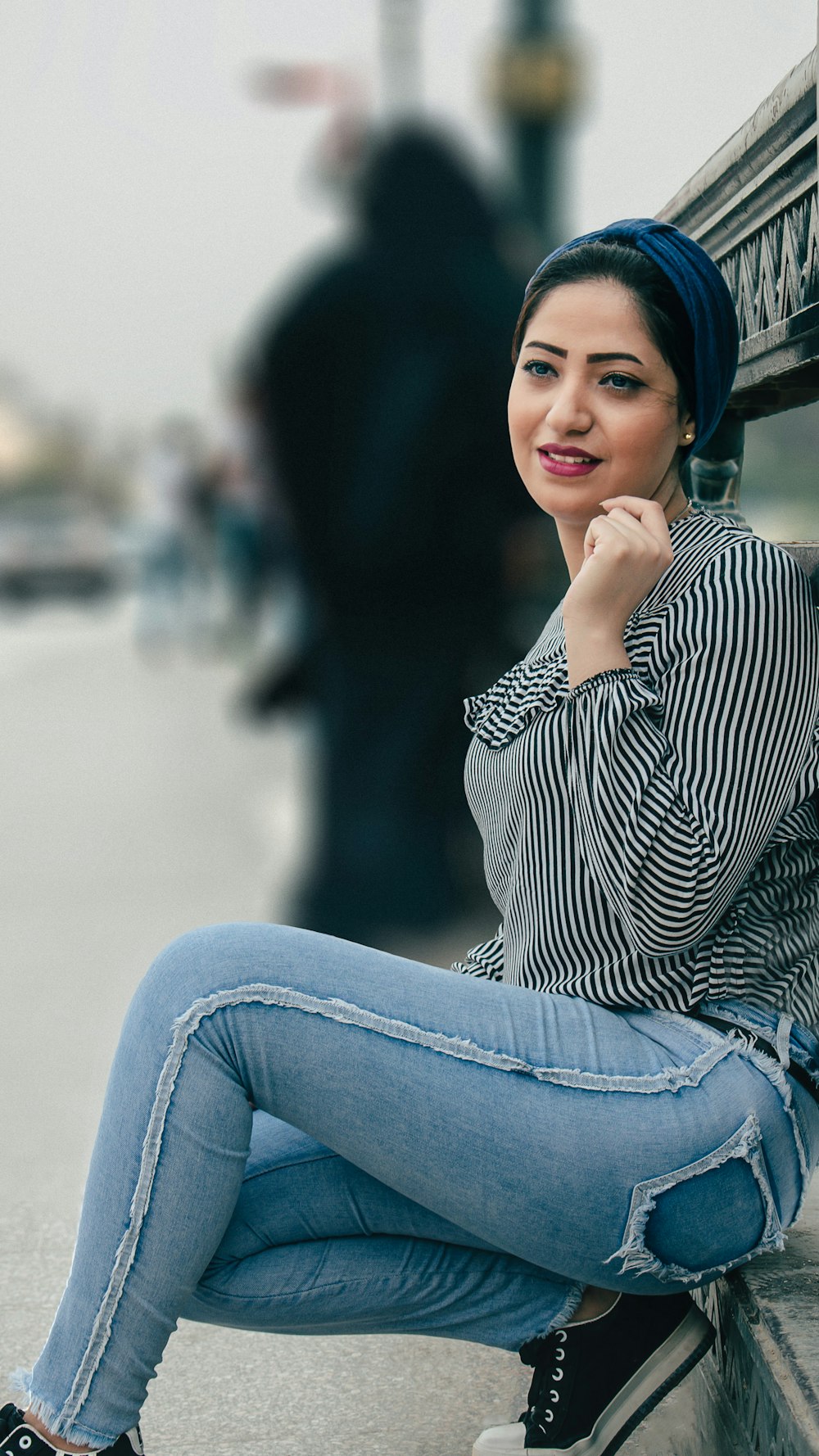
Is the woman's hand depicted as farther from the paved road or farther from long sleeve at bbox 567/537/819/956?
the paved road

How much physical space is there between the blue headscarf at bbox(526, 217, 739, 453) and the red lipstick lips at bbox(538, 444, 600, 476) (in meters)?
0.12

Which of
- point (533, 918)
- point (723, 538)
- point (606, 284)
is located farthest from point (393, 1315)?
point (606, 284)

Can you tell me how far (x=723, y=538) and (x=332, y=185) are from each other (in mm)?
2218

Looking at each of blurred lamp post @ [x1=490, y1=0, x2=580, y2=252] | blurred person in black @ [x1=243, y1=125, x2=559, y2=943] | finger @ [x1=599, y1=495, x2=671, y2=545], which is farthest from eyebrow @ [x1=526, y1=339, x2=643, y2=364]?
blurred lamp post @ [x1=490, y1=0, x2=580, y2=252]

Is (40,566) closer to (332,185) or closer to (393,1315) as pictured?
(332,185)

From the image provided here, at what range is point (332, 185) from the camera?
3549mm

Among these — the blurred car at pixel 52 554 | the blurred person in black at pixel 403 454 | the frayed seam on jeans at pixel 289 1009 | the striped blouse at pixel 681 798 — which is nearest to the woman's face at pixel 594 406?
the striped blouse at pixel 681 798

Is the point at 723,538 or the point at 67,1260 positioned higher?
the point at 723,538

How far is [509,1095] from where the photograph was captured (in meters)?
1.56

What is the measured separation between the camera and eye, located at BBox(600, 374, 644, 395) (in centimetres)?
171

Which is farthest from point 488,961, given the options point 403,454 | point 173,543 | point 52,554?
point 52,554

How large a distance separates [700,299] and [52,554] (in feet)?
89.1

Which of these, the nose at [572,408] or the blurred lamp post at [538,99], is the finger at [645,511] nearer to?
the nose at [572,408]

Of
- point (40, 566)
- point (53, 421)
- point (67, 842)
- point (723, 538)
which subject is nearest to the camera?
point (723, 538)
